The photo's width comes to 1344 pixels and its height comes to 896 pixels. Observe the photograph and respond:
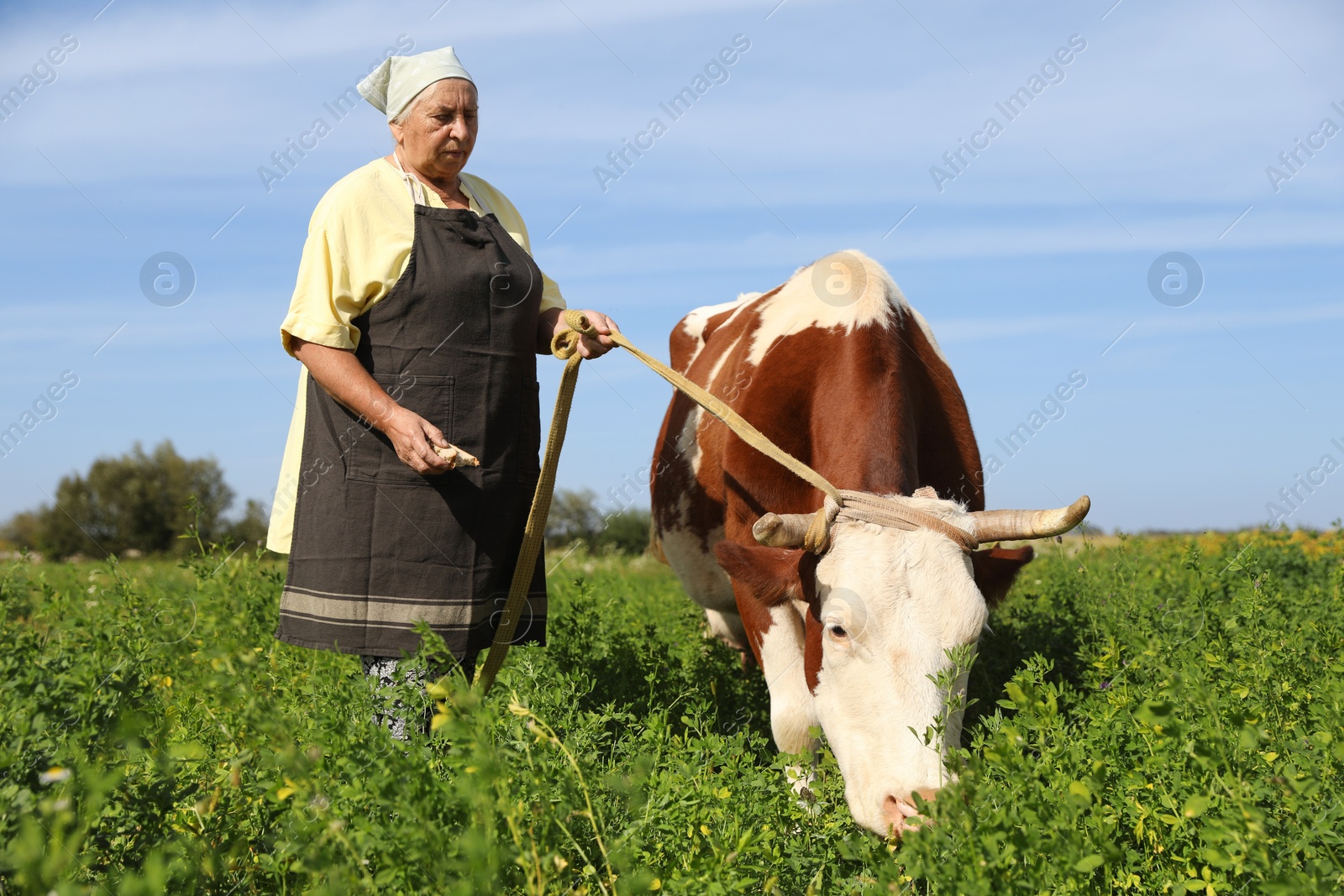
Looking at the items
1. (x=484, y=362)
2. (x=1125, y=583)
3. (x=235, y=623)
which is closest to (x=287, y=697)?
(x=235, y=623)

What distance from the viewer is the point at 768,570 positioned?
3738 mm

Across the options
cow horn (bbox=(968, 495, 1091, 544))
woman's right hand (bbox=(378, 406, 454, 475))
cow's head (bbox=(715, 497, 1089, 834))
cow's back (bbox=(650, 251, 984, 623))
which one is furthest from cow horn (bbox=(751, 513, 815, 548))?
woman's right hand (bbox=(378, 406, 454, 475))

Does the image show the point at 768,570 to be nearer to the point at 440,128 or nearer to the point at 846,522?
the point at 846,522

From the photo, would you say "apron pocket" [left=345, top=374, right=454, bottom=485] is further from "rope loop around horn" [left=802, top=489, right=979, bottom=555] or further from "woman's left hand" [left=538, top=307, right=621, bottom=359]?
"rope loop around horn" [left=802, top=489, right=979, bottom=555]

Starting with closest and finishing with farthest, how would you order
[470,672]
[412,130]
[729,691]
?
[412,130] → [470,672] → [729,691]

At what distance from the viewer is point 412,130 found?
3.51 m

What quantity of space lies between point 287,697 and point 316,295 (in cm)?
177

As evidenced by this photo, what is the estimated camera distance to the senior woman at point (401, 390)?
3342mm

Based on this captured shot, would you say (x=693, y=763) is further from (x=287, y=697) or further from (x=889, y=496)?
(x=287, y=697)

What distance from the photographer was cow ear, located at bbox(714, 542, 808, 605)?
3680 mm

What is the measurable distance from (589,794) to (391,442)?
1383mm

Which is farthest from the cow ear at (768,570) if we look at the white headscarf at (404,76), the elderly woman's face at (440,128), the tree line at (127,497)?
the tree line at (127,497)

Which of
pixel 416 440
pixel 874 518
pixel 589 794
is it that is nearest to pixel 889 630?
pixel 874 518

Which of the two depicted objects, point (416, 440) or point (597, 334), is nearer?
point (416, 440)
